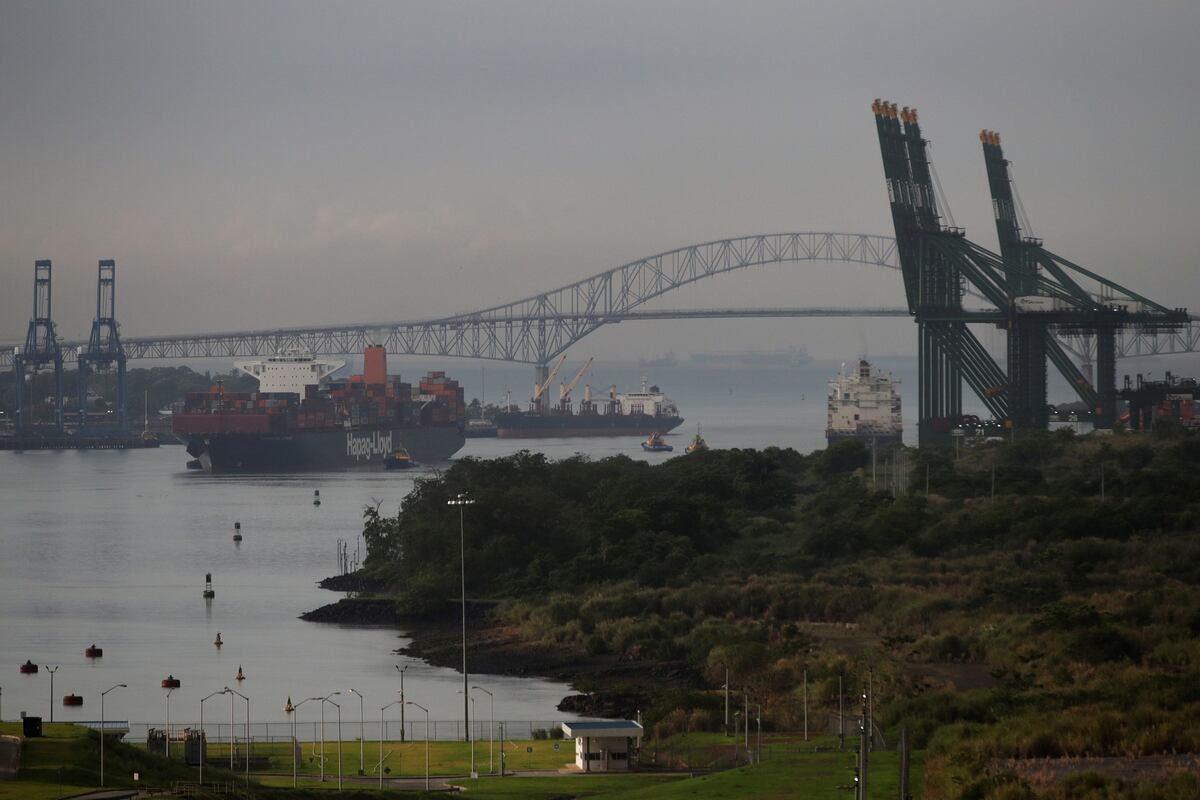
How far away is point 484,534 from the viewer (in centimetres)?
3456

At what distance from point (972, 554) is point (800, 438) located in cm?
6415

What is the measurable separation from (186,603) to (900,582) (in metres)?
13.1

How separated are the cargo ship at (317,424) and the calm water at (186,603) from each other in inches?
392

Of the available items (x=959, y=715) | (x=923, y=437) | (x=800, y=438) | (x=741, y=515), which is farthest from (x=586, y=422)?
(x=959, y=715)

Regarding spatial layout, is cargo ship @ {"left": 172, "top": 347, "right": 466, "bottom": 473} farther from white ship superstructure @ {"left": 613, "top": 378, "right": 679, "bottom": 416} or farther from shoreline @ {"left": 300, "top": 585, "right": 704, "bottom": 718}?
shoreline @ {"left": 300, "top": 585, "right": 704, "bottom": 718}

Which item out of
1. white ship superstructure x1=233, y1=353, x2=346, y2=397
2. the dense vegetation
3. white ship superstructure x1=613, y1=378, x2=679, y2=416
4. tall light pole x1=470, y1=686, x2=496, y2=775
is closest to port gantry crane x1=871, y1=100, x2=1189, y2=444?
the dense vegetation

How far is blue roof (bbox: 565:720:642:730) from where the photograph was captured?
61.6 ft

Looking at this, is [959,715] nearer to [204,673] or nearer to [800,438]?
[204,673]

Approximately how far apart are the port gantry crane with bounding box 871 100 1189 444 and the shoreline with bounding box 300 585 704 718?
20524 mm

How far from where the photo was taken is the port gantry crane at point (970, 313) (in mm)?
46812

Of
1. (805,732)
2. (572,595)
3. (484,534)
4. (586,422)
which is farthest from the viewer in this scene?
(586,422)

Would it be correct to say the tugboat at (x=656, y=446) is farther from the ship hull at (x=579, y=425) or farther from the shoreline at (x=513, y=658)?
the shoreline at (x=513, y=658)

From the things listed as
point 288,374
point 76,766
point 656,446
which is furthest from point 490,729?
point 288,374

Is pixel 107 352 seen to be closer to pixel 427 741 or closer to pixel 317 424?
pixel 317 424
